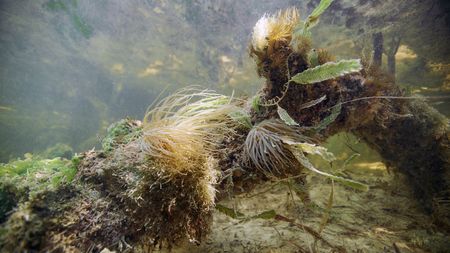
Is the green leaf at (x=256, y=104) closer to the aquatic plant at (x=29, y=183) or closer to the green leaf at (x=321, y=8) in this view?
the green leaf at (x=321, y=8)

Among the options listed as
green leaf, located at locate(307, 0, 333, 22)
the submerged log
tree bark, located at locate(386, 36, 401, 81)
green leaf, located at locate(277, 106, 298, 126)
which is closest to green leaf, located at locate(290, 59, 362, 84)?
the submerged log

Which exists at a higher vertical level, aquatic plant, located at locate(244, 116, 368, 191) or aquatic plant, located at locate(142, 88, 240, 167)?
aquatic plant, located at locate(142, 88, 240, 167)

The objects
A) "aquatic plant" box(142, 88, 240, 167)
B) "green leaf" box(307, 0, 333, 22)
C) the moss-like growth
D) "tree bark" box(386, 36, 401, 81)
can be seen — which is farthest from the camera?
"tree bark" box(386, 36, 401, 81)

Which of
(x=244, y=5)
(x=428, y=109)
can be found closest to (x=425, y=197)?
(x=428, y=109)

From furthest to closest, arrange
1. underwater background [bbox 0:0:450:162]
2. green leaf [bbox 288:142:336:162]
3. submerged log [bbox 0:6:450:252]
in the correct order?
1. underwater background [bbox 0:0:450:162]
2. green leaf [bbox 288:142:336:162]
3. submerged log [bbox 0:6:450:252]

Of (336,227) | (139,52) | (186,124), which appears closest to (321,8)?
(186,124)

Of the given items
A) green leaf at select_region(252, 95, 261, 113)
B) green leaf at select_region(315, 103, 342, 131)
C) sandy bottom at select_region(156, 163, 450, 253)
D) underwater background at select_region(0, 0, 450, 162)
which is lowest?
sandy bottom at select_region(156, 163, 450, 253)

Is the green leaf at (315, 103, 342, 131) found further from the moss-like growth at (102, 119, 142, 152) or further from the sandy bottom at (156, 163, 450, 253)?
the moss-like growth at (102, 119, 142, 152)

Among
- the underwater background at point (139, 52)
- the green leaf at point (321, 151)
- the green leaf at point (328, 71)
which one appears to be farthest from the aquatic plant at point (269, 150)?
the underwater background at point (139, 52)
